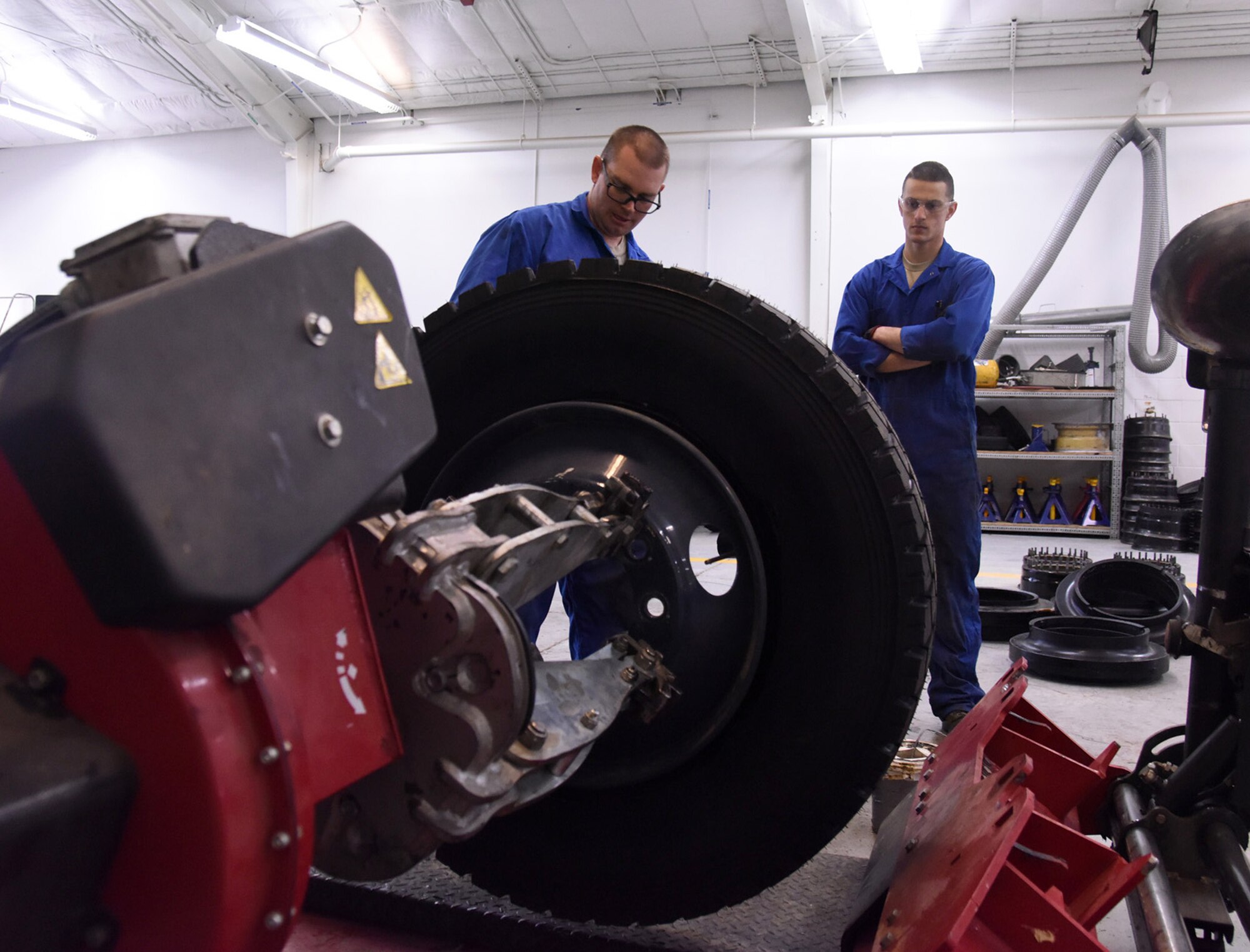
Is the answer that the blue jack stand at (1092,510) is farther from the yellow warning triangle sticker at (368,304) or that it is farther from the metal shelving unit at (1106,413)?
the yellow warning triangle sticker at (368,304)

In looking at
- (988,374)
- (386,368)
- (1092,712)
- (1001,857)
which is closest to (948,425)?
(1092,712)

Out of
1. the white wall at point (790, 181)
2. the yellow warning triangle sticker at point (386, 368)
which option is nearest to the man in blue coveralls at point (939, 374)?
the yellow warning triangle sticker at point (386, 368)

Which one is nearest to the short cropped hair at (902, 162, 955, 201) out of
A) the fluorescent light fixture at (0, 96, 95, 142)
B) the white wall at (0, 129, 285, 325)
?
the white wall at (0, 129, 285, 325)

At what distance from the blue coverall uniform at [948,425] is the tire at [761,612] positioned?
4.56 ft

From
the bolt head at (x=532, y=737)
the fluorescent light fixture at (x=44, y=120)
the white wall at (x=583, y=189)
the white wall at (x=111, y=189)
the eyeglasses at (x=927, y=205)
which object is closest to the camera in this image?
the bolt head at (x=532, y=737)

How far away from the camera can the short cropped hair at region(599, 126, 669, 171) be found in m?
2.26

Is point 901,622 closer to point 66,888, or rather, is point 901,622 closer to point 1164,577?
point 66,888

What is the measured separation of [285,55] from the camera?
22.0 ft

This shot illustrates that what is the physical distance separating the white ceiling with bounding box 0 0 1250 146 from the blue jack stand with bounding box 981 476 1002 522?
3.54m

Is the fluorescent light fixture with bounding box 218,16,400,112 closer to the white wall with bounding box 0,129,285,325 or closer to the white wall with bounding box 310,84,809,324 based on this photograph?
the white wall with bounding box 310,84,809,324

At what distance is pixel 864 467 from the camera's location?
3.59 ft

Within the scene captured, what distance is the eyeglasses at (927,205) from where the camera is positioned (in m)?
2.65

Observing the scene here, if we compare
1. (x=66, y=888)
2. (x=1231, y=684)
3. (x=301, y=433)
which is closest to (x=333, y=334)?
(x=301, y=433)

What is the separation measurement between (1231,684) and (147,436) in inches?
59.6
